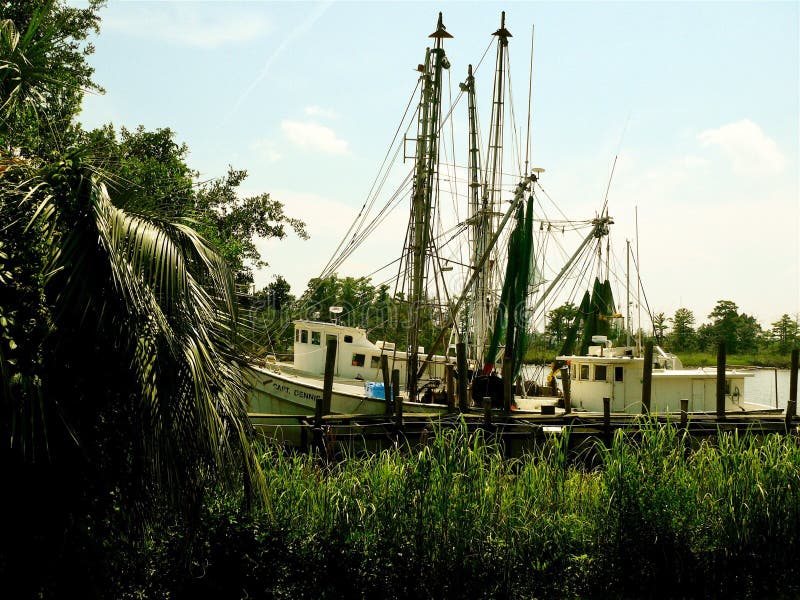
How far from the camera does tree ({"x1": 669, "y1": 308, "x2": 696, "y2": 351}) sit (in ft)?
273

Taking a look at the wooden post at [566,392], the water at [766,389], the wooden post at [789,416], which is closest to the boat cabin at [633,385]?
the wooden post at [566,392]

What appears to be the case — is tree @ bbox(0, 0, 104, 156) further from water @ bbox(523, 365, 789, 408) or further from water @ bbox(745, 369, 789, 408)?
water @ bbox(745, 369, 789, 408)

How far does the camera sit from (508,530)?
28.7ft

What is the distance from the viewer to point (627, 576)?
9023mm

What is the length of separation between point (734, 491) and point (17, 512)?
26.4 ft

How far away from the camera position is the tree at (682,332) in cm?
8312

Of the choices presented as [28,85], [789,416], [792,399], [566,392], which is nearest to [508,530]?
[28,85]

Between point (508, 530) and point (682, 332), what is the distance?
8637 cm

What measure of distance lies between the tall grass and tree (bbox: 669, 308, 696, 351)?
77.3m

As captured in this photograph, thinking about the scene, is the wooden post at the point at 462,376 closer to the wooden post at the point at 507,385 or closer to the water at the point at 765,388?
the wooden post at the point at 507,385

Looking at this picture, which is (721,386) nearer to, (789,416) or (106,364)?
(789,416)

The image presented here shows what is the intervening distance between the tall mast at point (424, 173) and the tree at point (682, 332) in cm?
6459

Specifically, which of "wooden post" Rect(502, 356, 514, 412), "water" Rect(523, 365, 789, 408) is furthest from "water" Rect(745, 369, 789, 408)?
"wooden post" Rect(502, 356, 514, 412)

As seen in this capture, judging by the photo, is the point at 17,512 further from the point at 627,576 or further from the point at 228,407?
the point at 627,576
